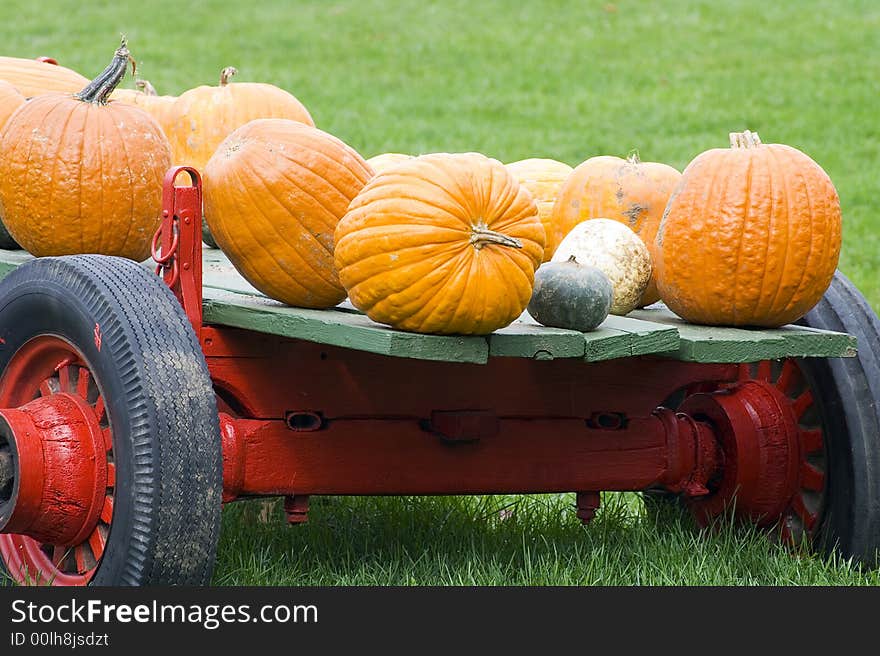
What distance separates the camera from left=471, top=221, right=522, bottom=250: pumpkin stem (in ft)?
9.91

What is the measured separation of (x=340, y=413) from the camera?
353cm

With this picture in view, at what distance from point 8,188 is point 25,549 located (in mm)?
965

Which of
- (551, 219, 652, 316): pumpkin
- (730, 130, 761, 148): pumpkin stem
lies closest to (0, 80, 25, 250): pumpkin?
(551, 219, 652, 316): pumpkin

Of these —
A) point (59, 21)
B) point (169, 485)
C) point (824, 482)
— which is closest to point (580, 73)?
point (59, 21)

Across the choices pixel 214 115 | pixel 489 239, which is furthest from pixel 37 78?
pixel 489 239

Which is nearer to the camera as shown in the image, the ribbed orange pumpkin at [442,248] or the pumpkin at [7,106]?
the ribbed orange pumpkin at [442,248]

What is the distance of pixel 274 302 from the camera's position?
3.52 metres

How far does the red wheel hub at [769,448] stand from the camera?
3988 millimetres

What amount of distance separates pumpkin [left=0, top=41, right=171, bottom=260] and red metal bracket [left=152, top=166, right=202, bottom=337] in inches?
17.6

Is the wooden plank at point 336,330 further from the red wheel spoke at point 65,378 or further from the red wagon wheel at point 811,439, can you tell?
the red wagon wheel at point 811,439

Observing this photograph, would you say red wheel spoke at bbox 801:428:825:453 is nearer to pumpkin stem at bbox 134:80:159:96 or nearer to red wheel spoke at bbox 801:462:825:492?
red wheel spoke at bbox 801:462:825:492

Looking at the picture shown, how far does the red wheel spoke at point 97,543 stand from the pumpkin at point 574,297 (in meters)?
1.13

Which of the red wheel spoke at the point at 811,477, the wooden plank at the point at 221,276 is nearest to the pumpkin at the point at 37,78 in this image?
the wooden plank at the point at 221,276

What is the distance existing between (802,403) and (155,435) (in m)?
1.96
